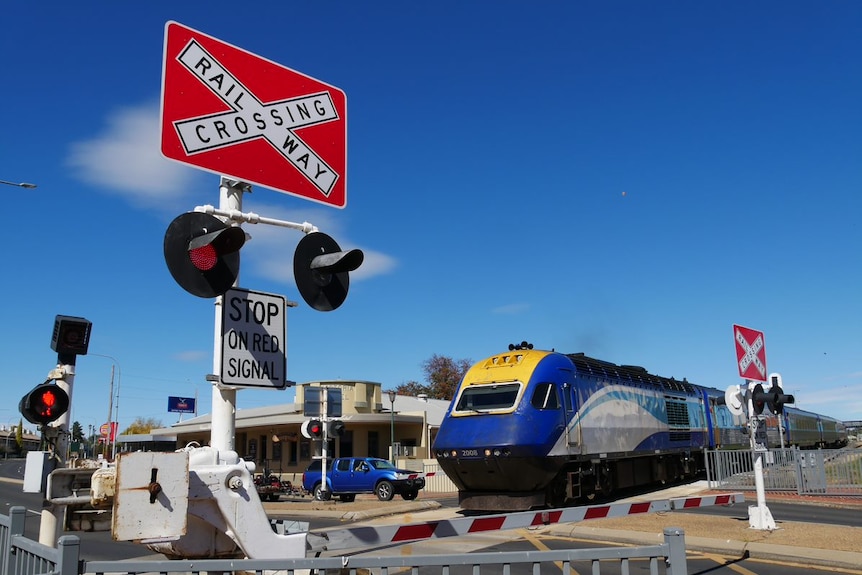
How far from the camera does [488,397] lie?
1698 cm

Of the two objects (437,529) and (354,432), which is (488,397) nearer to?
(437,529)

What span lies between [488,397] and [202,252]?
13.0 m

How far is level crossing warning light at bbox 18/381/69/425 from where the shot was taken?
24.7 feet

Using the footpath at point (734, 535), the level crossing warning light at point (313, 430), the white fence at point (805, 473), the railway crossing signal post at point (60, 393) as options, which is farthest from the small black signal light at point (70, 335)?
the white fence at point (805, 473)

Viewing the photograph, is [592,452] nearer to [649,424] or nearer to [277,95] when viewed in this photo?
[649,424]

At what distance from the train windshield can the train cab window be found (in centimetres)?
43

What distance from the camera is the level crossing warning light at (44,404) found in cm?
753

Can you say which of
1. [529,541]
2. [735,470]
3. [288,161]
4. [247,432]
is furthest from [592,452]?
[247,432]

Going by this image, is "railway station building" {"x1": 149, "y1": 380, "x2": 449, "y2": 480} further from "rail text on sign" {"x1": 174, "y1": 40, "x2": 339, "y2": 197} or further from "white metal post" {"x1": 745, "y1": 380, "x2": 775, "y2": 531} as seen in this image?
"rail text on sign" {"x1": 174, "y1": 40, "x2": 339, "y2": 197}

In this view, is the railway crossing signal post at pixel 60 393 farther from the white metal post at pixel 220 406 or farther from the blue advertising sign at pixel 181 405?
the blue advertising sign at pixel 181 405

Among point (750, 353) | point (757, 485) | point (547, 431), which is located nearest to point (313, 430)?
point (547, 431)

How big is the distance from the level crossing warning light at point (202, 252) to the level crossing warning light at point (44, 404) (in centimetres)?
412

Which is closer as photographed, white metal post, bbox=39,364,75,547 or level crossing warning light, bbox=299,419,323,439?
white metal post, bbox=39,364,75,547

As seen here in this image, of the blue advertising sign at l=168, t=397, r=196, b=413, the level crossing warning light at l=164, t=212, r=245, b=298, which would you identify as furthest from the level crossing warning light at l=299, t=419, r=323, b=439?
the blue advertising sign at l=168, t=397, r=196, b=413
